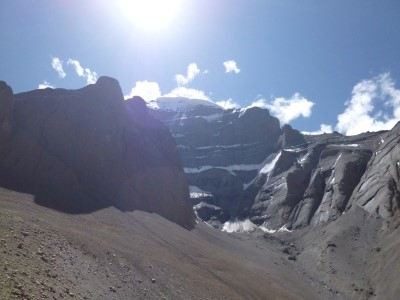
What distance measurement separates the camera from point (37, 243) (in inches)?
1319

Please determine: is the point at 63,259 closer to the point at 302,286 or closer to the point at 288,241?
the point at 302,286

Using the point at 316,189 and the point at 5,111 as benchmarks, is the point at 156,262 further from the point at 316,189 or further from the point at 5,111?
the point at 316,189

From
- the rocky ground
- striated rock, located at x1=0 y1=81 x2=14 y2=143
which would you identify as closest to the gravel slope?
the rocky ground

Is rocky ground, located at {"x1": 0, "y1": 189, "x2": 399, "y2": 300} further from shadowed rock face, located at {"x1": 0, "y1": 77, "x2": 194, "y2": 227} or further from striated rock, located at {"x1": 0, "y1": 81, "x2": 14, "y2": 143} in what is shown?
striated rock, located at {"x1": 0, "y1": 81, "x2": 14, "y2": 143}

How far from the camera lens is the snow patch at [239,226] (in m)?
163

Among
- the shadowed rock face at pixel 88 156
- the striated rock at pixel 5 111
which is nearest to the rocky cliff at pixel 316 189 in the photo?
the shadowed rock face at pixel 88 156

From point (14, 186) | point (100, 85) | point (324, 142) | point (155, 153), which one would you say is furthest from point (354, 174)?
point (14, 186)

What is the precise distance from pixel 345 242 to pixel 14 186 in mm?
71086

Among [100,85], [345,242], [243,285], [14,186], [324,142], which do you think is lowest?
[243,285]

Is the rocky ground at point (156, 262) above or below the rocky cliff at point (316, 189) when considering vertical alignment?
below

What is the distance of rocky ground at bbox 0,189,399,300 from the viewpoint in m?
29.8

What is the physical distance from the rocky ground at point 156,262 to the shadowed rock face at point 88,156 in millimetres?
5067

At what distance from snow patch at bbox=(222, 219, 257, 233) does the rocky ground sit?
4593 cm

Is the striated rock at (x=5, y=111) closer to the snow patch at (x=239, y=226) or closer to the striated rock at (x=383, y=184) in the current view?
the striated rock at (x=383, y=184)
